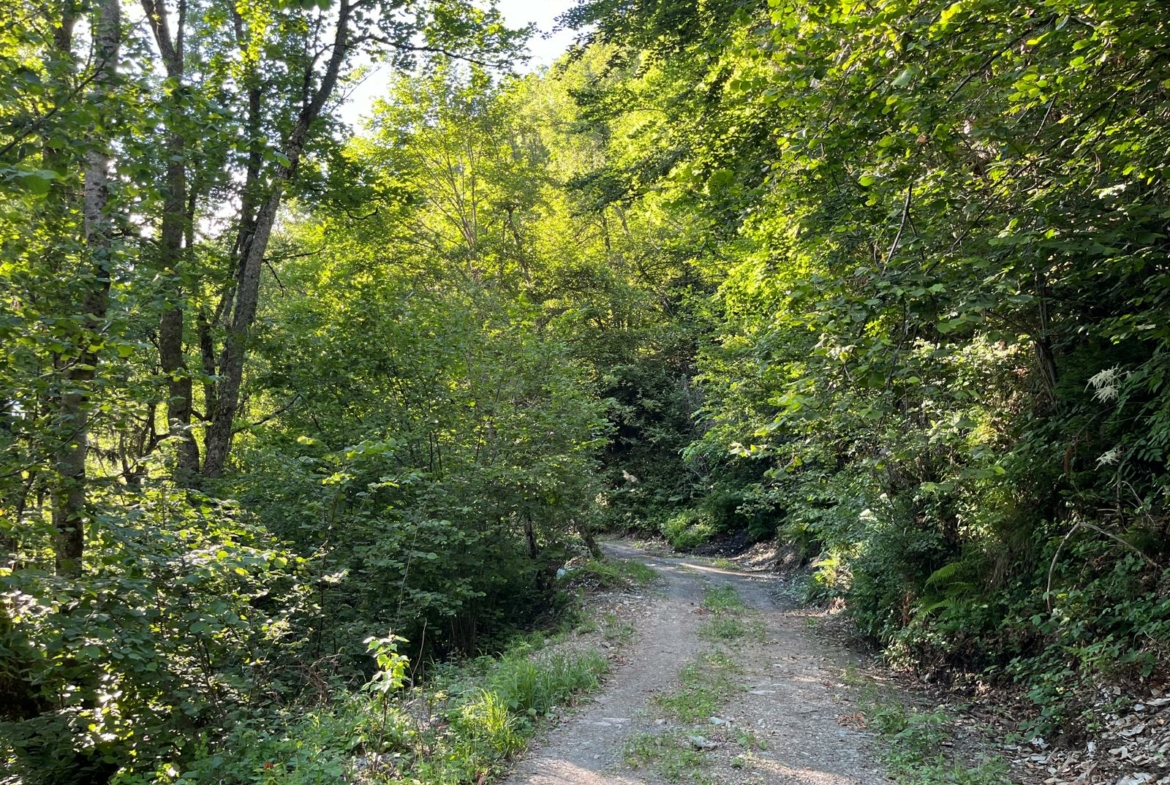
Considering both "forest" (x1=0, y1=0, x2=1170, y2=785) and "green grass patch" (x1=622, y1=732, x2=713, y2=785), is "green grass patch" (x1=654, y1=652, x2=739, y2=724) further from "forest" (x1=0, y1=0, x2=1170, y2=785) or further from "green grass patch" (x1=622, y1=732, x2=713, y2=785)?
"forest" (x1=0, y1=0, x2=1170, y2=785)

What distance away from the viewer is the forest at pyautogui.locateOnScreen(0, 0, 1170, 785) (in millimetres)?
4578

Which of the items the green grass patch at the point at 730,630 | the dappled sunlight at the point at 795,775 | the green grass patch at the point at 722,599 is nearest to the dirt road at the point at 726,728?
the dappled sunlight at the point at 795,775

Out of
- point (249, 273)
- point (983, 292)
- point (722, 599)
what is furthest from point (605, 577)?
point (983, 292)

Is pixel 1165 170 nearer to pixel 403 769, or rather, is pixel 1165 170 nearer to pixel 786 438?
pixel 403 769

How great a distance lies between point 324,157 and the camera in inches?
496

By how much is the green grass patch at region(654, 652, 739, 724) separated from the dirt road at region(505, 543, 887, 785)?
0.08 metres

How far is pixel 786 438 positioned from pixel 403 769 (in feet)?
41.7

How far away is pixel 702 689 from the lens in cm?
701

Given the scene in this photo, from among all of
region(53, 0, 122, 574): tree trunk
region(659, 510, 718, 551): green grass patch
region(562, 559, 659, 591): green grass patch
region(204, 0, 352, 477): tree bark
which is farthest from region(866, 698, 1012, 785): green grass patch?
region(659, 510, 718, 551): green grass patch

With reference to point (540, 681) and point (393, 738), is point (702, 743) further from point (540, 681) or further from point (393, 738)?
point (393, 738)

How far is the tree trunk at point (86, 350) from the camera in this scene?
4.64m

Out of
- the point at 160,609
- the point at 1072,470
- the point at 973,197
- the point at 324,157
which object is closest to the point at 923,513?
the point at 1072,470

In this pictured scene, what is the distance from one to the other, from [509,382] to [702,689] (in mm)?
7070

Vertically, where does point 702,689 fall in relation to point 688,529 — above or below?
above
